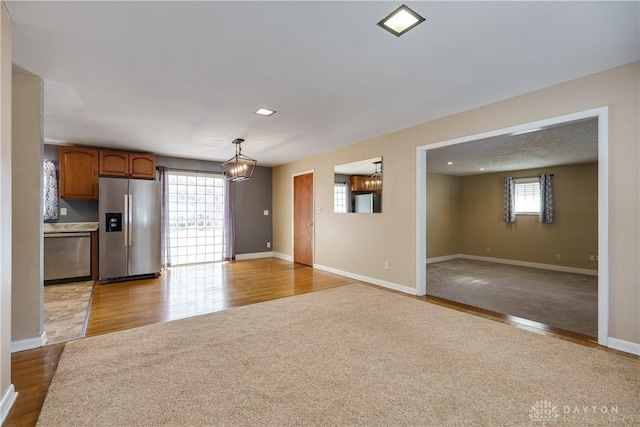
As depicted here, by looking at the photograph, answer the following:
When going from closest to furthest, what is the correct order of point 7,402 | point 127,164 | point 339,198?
point 7,402
point 127,164
point 339,198

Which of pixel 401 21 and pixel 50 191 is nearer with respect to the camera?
pixel 401 21

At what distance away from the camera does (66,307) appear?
3830mm

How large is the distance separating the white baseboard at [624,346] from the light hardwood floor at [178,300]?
0.46 ft

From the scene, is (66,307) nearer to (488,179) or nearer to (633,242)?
(633,242)

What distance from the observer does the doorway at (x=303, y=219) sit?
22.2 ft

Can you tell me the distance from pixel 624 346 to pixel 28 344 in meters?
5.41

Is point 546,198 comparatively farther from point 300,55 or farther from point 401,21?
point 300,55

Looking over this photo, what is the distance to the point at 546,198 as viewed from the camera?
274 inches

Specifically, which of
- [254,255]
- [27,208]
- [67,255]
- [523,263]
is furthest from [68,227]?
[523,263]

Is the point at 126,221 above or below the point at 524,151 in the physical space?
below

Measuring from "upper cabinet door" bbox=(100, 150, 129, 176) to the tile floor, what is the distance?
82.3 inches

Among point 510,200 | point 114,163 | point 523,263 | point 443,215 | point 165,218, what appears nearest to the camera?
point 114,163

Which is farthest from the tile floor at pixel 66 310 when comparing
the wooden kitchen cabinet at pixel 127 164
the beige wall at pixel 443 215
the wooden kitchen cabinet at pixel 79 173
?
the beige wall at pixel 443 215

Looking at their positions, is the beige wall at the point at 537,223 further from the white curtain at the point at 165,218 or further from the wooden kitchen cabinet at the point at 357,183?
the white curtain at the point at 165,218
